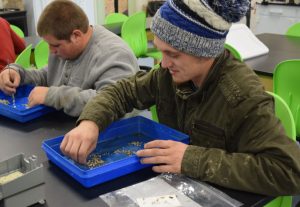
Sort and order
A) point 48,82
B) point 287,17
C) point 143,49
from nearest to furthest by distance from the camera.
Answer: point 48,82 → point 143,49 → point 287,17

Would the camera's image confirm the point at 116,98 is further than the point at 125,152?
Yes

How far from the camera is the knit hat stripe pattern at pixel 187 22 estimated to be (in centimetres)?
102

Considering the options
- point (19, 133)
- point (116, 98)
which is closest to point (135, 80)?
point (116, 98)

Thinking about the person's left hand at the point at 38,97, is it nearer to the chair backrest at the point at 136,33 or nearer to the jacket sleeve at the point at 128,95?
the jacket sleeve at the point at 128,95

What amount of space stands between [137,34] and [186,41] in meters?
2.93

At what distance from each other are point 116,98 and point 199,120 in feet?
1.14

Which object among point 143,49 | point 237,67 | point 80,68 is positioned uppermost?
point 237,67

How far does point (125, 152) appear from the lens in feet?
3.85

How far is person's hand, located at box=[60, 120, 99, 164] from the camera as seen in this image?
1069 mm

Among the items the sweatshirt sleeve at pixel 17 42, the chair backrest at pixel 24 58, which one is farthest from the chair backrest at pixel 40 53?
the chair backrest at pixel 24 58

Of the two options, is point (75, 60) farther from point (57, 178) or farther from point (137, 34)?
point (137, 34)

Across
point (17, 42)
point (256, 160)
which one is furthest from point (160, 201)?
point (17, 42)

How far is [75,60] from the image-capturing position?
1773 millimetres

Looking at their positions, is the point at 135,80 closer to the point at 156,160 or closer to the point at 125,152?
the point at 125,152
